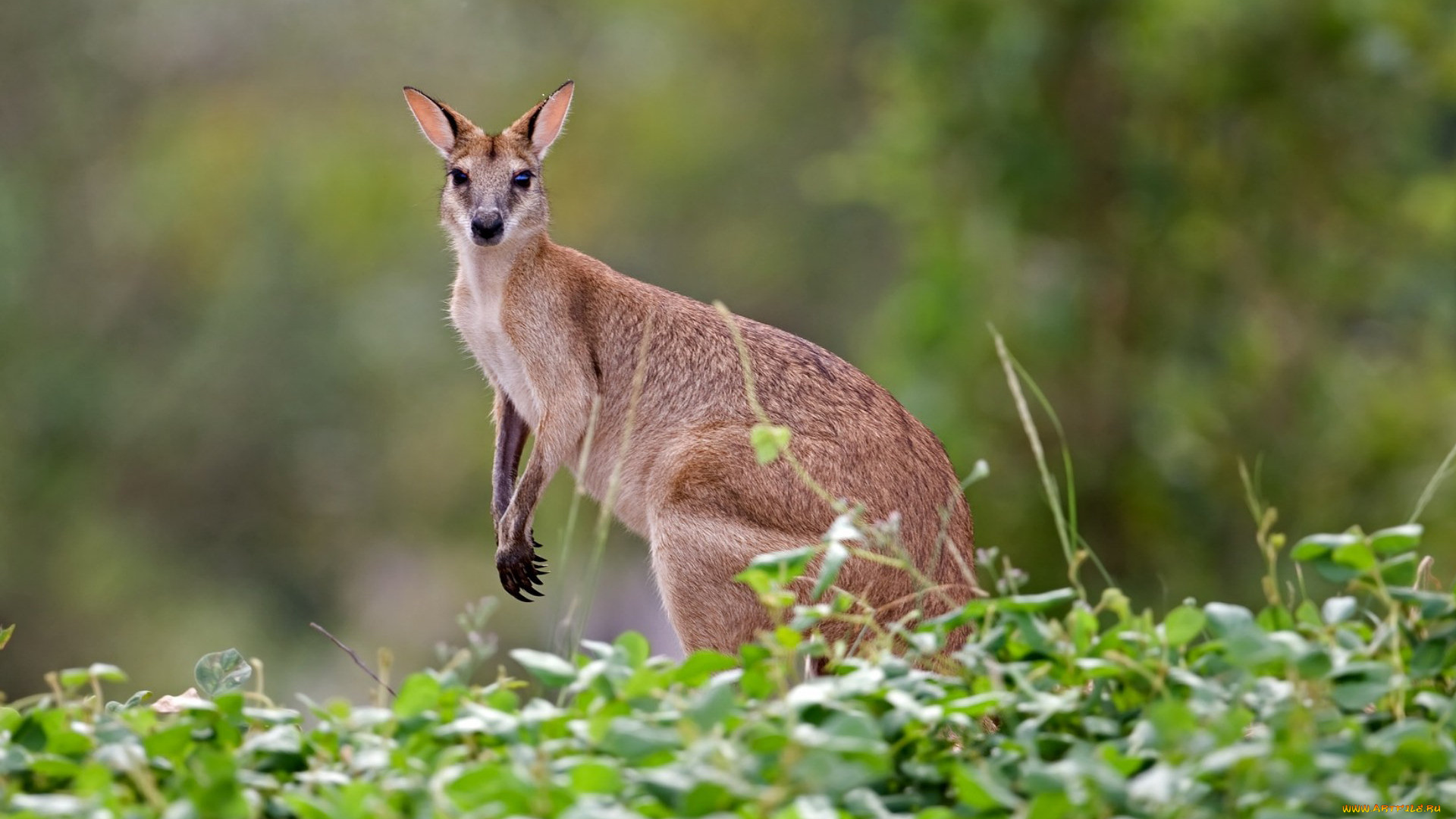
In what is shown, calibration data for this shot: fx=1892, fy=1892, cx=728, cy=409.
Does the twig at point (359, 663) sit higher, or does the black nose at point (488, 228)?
the black nose at point (488, 228)

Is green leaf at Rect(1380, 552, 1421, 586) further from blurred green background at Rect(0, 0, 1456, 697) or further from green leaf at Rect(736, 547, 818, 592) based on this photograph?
blurred green background at Rect(0, 0, 1456, 697)

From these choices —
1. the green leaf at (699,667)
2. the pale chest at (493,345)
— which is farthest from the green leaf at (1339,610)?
the pale chest at (493,345)

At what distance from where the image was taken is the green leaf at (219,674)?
15.0 ft

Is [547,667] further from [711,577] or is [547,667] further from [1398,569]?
[711,577]

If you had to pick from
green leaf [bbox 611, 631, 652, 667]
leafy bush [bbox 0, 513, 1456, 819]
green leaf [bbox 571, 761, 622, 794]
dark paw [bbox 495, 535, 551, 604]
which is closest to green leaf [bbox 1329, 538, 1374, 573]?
leafy bush [bbox 0, 513, 1456, 819]

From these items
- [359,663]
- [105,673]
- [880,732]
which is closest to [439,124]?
[359,663]

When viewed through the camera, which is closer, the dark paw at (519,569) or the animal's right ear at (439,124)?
the dark paw at (519,569)

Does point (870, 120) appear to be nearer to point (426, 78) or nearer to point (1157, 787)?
point (426, 78)

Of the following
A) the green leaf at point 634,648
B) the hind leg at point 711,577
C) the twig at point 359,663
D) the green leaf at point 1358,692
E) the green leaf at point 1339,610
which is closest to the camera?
the green leaf at point 1358,692

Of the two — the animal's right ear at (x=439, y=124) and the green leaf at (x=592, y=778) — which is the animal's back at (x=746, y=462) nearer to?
the animal's right ear at (x=439, y=124)

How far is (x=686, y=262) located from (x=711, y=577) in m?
20.7

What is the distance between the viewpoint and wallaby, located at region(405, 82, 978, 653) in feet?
19.5

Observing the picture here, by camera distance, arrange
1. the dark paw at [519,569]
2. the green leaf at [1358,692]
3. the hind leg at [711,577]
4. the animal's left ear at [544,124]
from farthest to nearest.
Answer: the animal's left ear at [544,124] → the dark paw at [519,569] → the hind leg at [711,577] → the green leaf at [1358,692]

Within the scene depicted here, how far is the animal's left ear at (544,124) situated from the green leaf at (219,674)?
3.07 m
